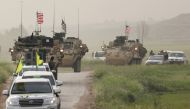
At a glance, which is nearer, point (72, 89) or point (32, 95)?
point (32, 95)

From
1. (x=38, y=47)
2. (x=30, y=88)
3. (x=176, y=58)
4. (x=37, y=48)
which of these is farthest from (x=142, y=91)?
(x=176, y=58)

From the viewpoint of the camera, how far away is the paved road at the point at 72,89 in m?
29.9

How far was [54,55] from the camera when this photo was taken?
4153 cm

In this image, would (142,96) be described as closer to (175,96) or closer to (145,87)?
(175,96)

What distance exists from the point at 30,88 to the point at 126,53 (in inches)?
1506

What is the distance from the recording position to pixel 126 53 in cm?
6169

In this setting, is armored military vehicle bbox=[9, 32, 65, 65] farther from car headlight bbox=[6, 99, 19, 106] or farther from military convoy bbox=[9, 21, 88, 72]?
car headlight bbox=[6, 99, 19, 106]

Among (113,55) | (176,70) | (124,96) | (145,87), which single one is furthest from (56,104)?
(113,55)

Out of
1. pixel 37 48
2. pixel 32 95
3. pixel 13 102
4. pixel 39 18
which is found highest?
pixel 39 18

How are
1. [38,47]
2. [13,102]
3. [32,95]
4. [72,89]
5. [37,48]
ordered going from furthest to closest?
[38,47]
[37,48]
[72,89]
[32,95]
[13,102]

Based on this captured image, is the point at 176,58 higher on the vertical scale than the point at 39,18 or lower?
lower

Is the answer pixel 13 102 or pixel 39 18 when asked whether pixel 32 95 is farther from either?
pixel 39 18

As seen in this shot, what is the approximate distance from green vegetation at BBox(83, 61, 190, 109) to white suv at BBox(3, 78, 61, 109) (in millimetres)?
3723

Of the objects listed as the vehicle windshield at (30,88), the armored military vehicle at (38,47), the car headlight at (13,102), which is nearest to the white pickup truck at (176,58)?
the armored military vehicle at (38,47)
